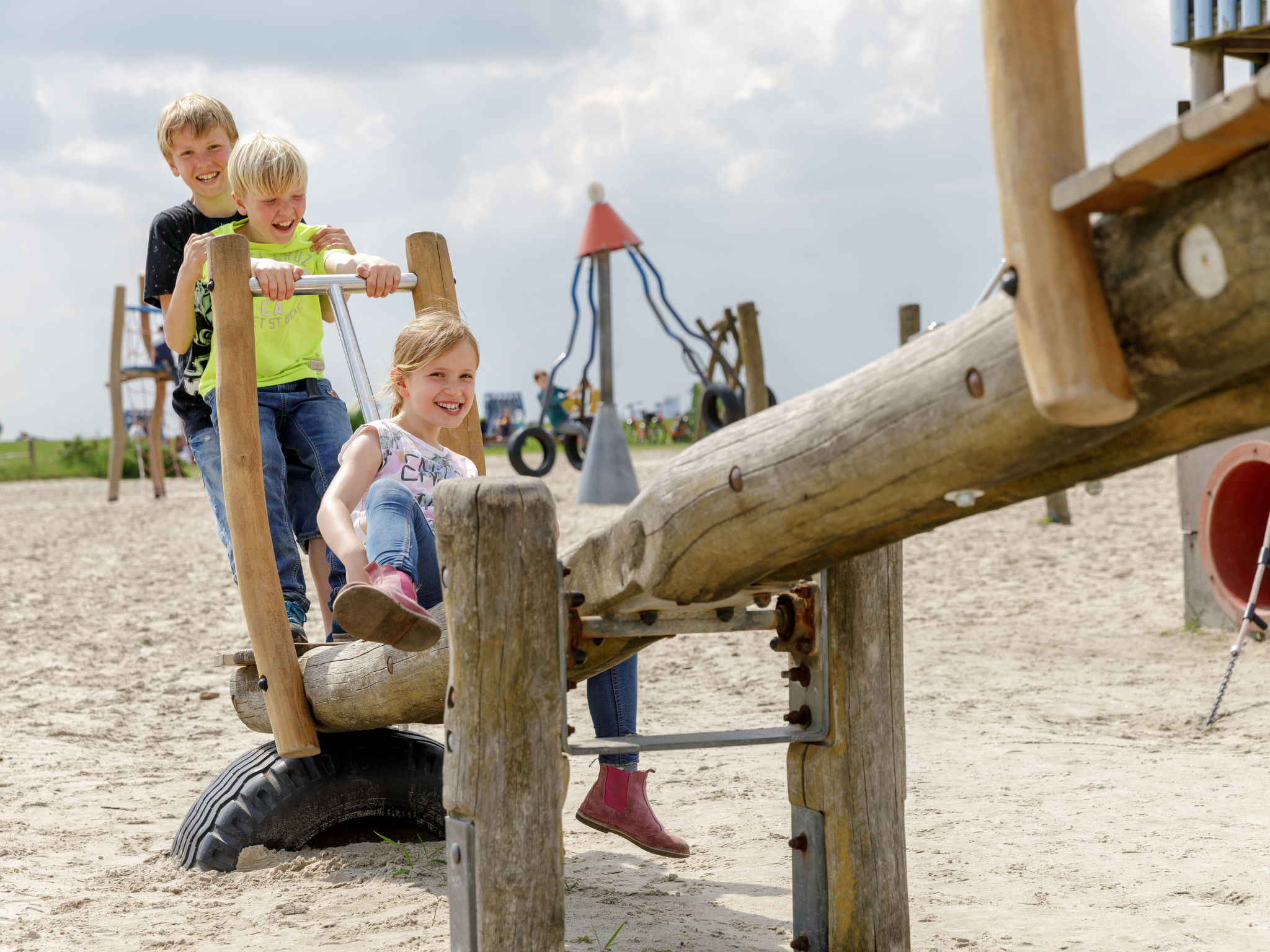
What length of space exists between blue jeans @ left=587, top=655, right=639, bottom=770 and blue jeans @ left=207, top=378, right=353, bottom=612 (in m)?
0.96

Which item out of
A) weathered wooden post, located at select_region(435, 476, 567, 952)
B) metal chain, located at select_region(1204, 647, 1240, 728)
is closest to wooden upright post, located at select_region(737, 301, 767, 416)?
metal chain, located at select_region(1204, 647, 1240, 728)

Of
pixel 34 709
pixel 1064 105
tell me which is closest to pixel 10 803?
pixel 34 709

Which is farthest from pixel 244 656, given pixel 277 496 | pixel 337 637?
pixel 277 496

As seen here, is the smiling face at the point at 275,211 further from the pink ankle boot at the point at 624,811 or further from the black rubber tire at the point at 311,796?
the pink ankle boot at the point at 624,811

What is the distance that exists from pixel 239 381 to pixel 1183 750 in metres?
3.59

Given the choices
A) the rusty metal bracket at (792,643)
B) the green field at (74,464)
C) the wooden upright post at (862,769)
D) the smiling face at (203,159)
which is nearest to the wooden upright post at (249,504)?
the smiling face at (203,159)

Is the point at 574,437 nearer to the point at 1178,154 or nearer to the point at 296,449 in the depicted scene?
the point at 296,449

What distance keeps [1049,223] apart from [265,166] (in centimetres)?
266

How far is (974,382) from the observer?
152 cm

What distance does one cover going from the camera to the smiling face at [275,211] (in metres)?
3.57

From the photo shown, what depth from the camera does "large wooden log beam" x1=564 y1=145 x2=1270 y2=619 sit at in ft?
4.19

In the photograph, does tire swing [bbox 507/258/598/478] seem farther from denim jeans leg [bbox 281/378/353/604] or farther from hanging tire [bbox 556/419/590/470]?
denim jeans leg [bbox 281/378/353/604]

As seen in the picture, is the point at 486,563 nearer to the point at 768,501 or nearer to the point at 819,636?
the point at 768,501

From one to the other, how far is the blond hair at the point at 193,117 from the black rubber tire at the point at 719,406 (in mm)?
8772
